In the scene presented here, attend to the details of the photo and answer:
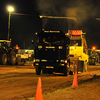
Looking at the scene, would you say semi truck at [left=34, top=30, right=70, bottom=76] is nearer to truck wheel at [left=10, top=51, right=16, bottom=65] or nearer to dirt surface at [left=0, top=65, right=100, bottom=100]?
dirt surface at [left=0, top=65, right=100, bottom=100]

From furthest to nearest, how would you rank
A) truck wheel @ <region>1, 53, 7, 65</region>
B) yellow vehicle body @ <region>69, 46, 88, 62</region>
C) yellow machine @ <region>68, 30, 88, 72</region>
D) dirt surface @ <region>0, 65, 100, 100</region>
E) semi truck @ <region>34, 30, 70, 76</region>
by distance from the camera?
truck wheel @ <region>1, 53, 7, 65</region>
yellow vehicle body @ <region>69, 46, 88, 62</region>
yellow machine @ <region>68, 30, 88, 72</region>
semi truck @ <region>34, 30, 70, 76</region>
dirt surface @ <region>0, 65, 100, 100</region>

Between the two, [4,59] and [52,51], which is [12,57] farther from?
[52,51]

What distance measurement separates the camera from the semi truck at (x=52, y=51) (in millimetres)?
15844

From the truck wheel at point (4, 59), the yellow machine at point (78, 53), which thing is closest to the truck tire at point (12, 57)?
the truck wheel at point (4, 59)

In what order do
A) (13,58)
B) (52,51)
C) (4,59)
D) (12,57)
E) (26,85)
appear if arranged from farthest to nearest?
(13,58)
(12,57)
(4,59)
(52,51)
(26,85)

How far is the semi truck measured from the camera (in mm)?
15844

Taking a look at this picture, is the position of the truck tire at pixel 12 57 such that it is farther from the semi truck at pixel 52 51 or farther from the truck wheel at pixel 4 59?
the semi truck at pixel 52 51

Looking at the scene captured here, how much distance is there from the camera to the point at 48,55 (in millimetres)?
16078

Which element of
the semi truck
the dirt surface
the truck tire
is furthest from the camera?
the truck tire

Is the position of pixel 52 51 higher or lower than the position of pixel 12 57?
higher

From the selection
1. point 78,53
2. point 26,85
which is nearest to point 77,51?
point 78,53

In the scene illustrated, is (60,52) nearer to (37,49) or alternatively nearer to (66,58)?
(66,58)

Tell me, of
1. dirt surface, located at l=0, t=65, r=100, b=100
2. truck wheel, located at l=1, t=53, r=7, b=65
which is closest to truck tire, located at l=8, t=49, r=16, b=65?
truck wheel, located at l=1, t=53, r=7, b=65

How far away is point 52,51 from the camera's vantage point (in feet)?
52.5
